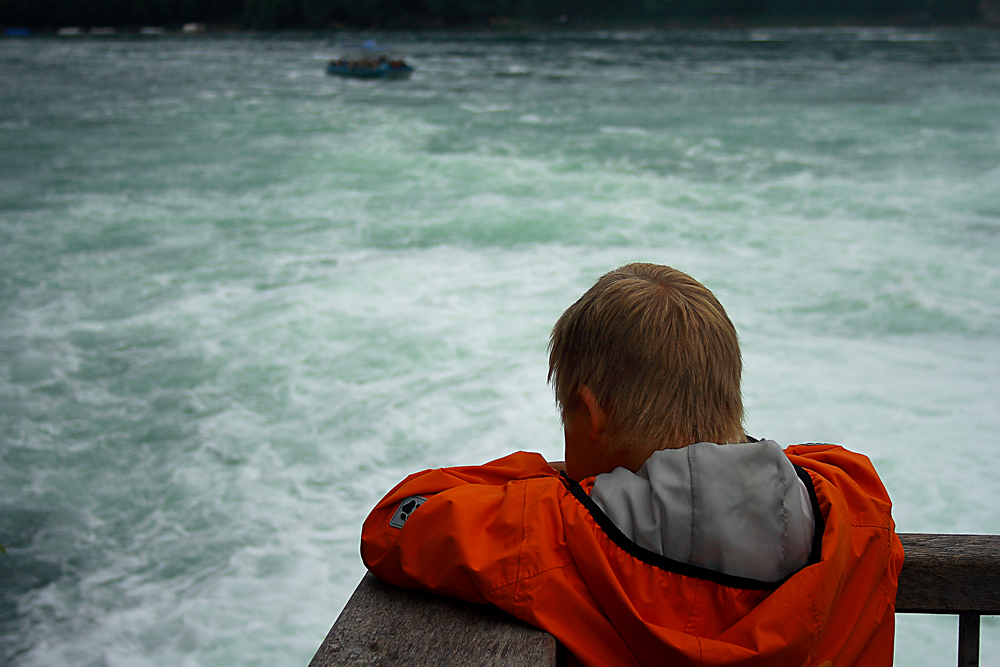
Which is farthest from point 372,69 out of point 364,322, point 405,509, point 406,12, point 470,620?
point 406,12

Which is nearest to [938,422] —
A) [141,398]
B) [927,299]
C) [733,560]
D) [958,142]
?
[927,299]

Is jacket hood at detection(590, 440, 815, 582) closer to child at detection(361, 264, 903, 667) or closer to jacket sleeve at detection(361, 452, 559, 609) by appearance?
child at detection(361, 264, 903, 667)

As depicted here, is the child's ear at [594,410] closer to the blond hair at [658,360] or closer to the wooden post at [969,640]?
the blond hair at [658,360]

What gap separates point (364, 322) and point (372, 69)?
1729 cm

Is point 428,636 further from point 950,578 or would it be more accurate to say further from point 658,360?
point 950,578

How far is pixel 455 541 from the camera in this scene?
0.83 metres

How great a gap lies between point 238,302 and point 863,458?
4.64m

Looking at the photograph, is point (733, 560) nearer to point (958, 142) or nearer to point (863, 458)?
point (863, 458)

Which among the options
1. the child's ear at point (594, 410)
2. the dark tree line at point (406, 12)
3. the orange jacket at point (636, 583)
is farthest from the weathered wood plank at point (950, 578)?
the dark tree line at point (406, 12)

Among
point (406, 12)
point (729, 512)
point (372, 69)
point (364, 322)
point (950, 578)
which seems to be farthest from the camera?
point (406, 12)

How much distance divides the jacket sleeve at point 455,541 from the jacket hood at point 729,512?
0.12m

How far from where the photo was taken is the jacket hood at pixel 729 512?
0.79 m

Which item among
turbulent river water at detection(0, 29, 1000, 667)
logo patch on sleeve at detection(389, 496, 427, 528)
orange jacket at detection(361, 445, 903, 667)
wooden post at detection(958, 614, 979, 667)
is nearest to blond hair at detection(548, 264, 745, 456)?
orange jacket at detection(361, 445, 903, 667)

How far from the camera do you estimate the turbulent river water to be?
284 cm
